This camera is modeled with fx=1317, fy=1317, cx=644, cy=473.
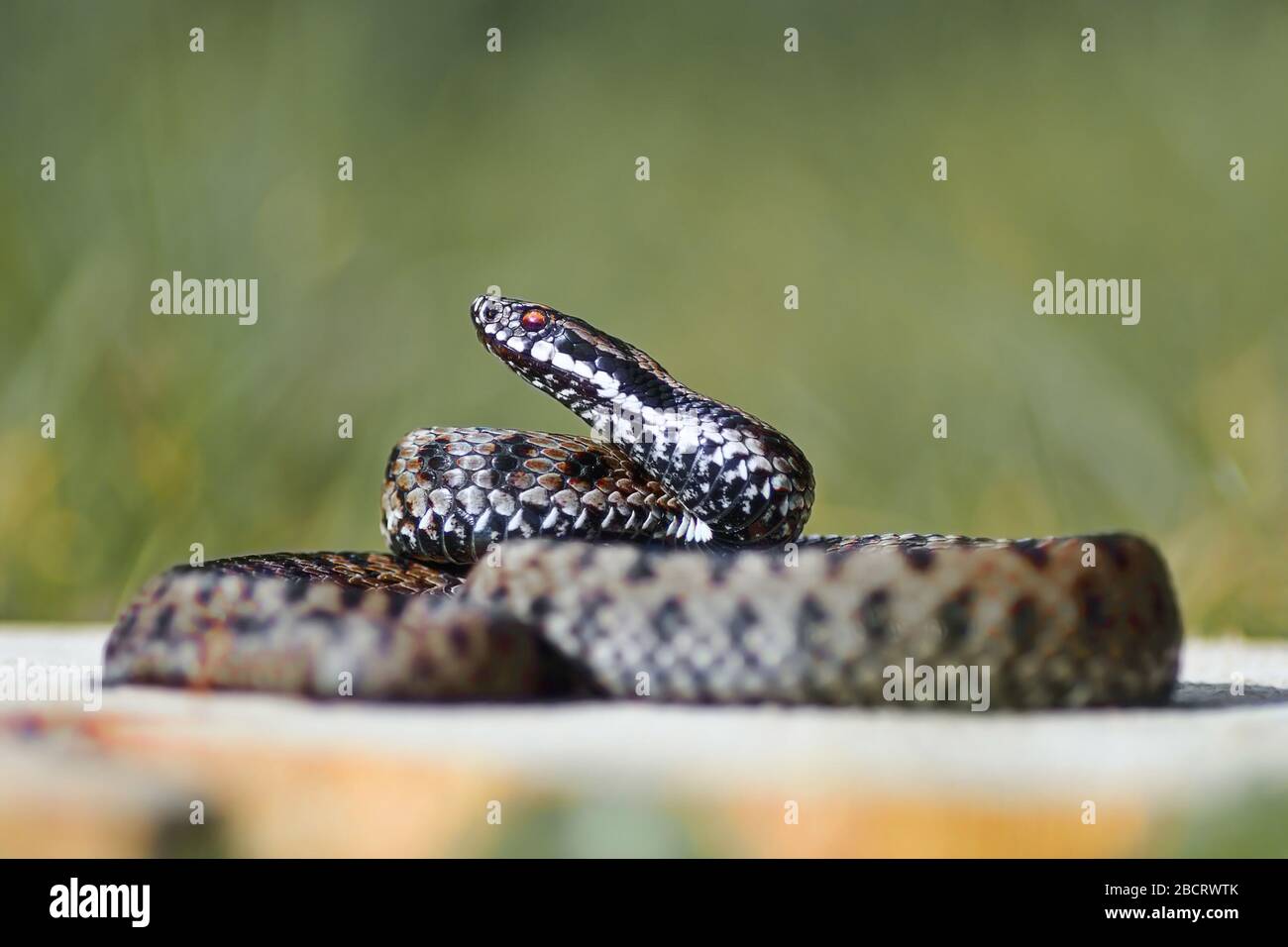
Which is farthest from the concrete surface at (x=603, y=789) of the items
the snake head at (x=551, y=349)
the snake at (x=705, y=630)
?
the snake head at (x=551, y=349)

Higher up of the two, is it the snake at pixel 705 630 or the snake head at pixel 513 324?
the snake head at pixel 513 324

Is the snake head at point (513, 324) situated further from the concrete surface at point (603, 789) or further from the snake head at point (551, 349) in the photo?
the concrete surface at point (603, 789)

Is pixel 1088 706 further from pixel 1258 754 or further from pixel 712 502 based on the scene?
pixel 712 502

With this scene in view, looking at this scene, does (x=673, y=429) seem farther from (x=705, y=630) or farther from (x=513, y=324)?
(x=705, y=630)

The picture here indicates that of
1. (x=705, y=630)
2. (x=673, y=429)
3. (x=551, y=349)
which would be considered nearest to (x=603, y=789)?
(x=705, y=630)

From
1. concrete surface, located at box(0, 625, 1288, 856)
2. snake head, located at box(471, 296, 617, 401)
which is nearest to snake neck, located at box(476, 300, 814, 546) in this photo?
snake head, located at box(471, 296, 617, 401)

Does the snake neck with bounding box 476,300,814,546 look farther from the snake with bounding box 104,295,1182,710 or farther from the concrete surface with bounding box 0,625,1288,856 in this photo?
the concrete surface with bounding box 0,625,1288,856
